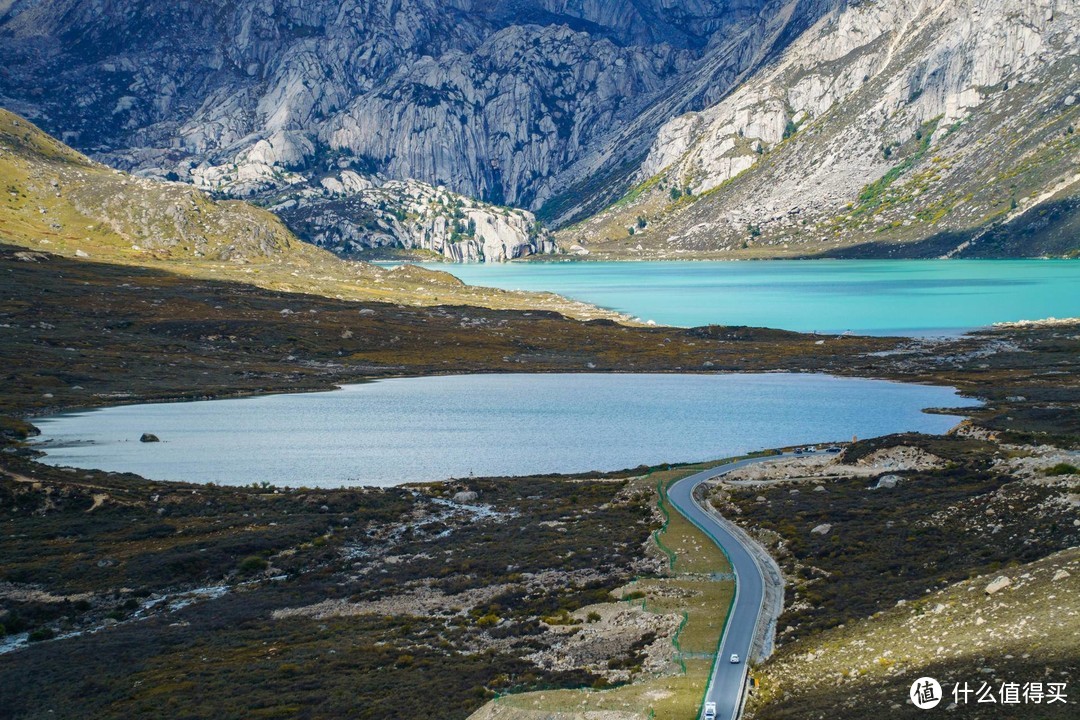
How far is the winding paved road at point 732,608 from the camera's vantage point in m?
29.2

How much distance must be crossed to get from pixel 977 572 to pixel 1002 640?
1014cm

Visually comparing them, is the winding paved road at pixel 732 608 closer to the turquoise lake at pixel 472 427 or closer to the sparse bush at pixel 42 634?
the turquoise lake at pixel 472 427

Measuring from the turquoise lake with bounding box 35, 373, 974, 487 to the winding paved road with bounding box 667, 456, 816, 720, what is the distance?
1872 cm

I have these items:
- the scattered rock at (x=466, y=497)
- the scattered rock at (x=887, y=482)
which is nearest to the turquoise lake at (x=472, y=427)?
the scattered rock at (x=466, y=497)

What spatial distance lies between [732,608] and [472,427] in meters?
58.2

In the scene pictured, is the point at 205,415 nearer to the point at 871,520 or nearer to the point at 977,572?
the point at 871,520

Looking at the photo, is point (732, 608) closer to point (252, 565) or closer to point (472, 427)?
point (252, 565)

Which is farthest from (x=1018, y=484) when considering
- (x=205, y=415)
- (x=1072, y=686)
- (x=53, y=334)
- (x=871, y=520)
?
(x=53, y=334)

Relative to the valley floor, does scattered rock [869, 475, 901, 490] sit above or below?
below

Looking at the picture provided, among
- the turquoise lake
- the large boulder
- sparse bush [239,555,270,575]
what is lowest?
the turquoise lake

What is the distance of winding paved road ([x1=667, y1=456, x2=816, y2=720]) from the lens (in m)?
29.2

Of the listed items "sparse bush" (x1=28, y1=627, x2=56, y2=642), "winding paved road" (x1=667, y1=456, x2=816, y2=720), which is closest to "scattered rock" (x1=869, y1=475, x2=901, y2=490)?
"winding paved road" (x1=667, y1=456, x2=816, y2=720)

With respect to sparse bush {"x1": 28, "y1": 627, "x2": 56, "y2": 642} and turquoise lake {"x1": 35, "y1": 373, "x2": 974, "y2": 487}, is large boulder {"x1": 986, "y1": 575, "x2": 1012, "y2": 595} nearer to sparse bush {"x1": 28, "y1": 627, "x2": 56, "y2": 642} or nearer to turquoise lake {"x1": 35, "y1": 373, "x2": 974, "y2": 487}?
sparse bush {"x1": 28, "y1": 627, "x2": 56, "y2": 642}

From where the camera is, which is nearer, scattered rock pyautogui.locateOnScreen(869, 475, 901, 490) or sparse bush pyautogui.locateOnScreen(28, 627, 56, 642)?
sparse bush pyautogui.locateOnScreen(28, 627, 56, 642)
